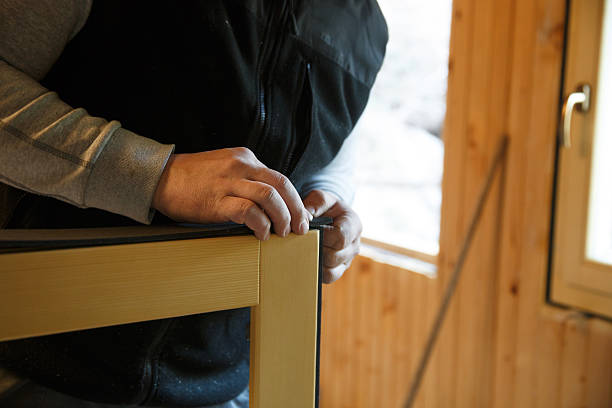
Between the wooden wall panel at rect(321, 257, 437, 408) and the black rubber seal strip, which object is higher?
the black rubber seal strip

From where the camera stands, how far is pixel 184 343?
711 mm

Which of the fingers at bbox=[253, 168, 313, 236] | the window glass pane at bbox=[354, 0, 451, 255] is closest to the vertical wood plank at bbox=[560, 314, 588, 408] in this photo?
the window glass pane at bbox=[354, 0, 451, 255]

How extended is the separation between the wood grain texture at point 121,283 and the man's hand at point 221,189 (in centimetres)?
5

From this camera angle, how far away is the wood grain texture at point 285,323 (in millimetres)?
490

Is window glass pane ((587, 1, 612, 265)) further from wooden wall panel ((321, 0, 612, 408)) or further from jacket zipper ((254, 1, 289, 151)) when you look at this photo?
jacket zipper ((254, 1, 289, 151))

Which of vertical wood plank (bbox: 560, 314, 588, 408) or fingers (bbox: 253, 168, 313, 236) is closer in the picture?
fingers (bbox: 253, 168, 313, 236)

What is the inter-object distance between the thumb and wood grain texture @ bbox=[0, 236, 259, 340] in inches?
10.9

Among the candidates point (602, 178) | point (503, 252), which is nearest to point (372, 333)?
point (503, 252)

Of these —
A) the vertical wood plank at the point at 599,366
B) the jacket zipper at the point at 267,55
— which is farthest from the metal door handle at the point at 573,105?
the jacket zipper at the point at 267,55

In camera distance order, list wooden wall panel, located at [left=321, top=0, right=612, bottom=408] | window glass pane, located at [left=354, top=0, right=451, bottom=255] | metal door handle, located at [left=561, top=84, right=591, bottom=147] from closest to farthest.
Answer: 1. metal door handle, located at [left=561, top=84, right=591, bottom=147]
2. wooden wall panel, located at [left=321, top=0, right=612, bottom=408]
3. window glass pane, located at [left=354, top=0, right=451, bottom=255]

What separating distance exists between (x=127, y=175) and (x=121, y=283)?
4.9 inches

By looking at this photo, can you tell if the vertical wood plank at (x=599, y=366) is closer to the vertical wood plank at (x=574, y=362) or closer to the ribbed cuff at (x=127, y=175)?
the vertical wood plank at (x=574, y=362)

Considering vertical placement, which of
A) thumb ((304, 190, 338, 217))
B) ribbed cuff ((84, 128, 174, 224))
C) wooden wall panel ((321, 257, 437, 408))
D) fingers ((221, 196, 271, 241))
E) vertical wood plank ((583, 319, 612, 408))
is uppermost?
ribbed cuff ((84, 128, 174, 224))

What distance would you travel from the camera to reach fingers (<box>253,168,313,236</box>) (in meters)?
0.51
